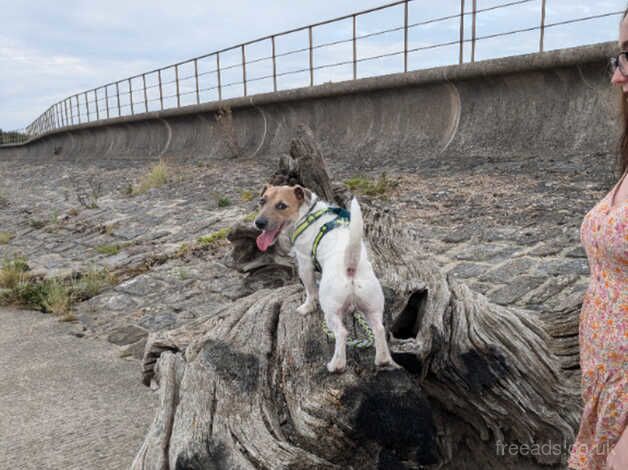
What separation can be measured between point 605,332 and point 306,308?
4.82ft

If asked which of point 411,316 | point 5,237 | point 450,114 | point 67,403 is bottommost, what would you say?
point 67,403

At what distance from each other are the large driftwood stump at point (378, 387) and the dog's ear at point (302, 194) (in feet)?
1.89

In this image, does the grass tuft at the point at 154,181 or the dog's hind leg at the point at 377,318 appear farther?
the grass tuft at the point at 154,181

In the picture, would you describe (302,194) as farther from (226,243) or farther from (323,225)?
(226,243)

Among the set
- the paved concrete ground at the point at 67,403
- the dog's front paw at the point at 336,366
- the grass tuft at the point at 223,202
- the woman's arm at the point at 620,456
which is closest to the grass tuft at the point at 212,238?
the grass tuft at the point at 223,202

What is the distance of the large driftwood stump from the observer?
239cm

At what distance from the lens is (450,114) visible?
10.7 meters

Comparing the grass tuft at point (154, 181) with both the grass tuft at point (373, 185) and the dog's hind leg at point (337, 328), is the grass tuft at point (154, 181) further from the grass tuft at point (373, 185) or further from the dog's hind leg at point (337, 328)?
the dog's hind leg at point (337, 328)

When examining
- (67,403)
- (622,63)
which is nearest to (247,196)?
(67,403)

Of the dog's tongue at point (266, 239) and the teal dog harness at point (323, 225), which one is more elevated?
the teal dog harness at point (323, 225)

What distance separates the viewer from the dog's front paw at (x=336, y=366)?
96.6 inches

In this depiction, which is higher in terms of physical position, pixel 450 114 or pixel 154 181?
pixel 450 114

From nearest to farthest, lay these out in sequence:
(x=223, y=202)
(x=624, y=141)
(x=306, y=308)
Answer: (x=624, y=141), (x=306, y=308), (x=223, y=202)

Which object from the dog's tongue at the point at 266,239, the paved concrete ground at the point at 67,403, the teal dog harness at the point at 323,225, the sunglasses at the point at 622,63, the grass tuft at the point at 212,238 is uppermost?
the sunglasses at the point at 622,63
